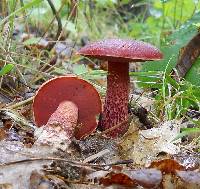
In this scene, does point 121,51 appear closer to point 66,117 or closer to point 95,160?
point 66,117

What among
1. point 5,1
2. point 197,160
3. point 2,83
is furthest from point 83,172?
point 5,1

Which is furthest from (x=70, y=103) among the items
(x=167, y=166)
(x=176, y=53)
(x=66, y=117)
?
(x=176, y=53)

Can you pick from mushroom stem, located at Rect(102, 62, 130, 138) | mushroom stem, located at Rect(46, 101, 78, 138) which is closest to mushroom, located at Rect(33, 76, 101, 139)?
mushroom stem, located at Rect(46, 101, 78, 138)

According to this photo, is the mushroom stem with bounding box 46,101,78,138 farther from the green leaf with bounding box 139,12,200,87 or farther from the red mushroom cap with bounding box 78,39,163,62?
the green leaf with bounding box 139,12,200,87

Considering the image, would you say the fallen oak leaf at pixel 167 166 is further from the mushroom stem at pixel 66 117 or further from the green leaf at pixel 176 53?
the green leaf at pixel 176 53

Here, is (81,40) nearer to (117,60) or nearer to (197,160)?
(117,60)

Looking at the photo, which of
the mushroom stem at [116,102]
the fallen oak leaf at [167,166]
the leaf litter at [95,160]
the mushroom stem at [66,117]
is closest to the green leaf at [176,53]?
the mushroom stem at [116,102]
